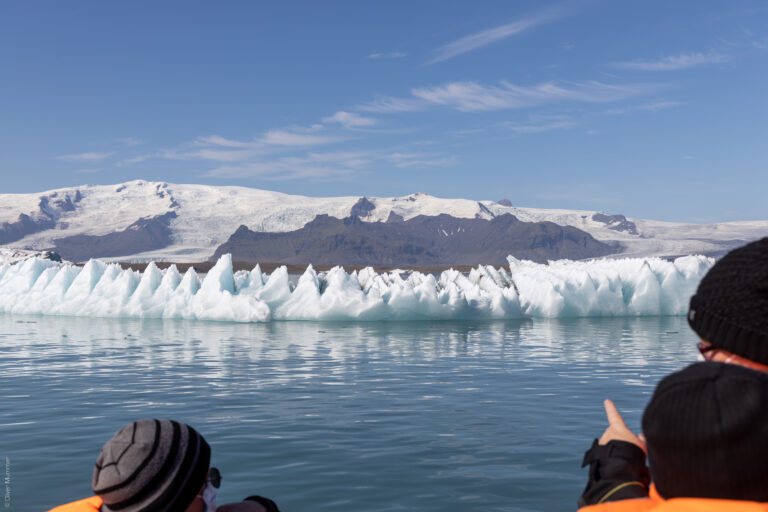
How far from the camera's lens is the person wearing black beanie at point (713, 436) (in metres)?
1.94

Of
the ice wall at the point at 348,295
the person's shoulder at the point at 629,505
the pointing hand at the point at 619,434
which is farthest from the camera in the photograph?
the ice wall at the point at 348,295

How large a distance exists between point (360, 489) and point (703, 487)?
5.92 m

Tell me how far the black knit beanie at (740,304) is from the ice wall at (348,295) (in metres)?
27.9

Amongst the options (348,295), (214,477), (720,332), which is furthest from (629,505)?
(348,295)

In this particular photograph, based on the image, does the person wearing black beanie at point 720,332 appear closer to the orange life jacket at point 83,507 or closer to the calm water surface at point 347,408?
the orange life jacket at point 83,507

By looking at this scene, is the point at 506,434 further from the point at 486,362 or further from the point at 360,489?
the point at 486,362

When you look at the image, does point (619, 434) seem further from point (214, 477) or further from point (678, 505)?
point (214, 477)

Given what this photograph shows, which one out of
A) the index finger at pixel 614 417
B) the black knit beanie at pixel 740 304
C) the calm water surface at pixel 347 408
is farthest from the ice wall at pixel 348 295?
the black knit beanie at pixel 740 304

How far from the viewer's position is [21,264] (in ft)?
131

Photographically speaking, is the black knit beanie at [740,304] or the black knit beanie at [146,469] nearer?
the black knit beanie at [740,304]

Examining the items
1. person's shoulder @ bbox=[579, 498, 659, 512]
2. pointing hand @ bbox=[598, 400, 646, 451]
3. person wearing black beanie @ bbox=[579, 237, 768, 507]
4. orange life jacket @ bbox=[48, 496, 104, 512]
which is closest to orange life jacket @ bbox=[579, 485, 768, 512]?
person's shoulder @ bbox=[579, 498, 659, 512]

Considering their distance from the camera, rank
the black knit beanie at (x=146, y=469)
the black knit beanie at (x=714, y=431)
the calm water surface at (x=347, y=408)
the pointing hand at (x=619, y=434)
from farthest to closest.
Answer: the calm water surface at (x=347, y=408) < the black knit beanie at (x=146, y=469) < the pointing hand at (x=619, y=434) < the black knit beanie at (x=714, y=431)

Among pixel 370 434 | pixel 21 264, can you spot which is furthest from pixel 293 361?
pixel 21 264

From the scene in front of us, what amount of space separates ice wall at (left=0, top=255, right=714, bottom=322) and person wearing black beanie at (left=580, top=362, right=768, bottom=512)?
92.4 ft
